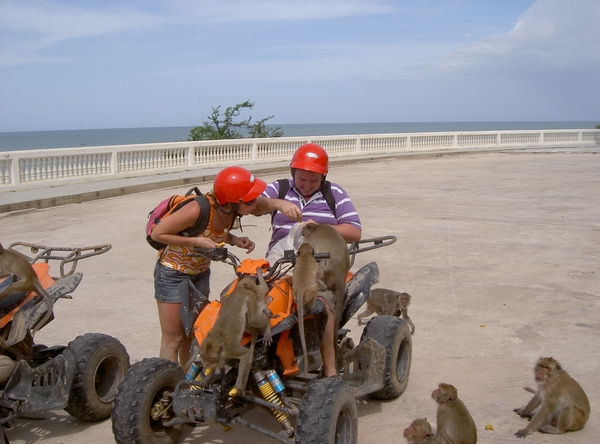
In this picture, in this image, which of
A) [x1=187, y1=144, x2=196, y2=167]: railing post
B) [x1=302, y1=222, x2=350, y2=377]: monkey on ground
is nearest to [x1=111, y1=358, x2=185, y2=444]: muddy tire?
[x1=302, y1=222, x2=350, y2=377]: monkey on ground

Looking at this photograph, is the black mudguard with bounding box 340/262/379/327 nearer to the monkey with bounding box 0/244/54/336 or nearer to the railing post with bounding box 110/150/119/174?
the monkey with bounding box 0/244/54/336

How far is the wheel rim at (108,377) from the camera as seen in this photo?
4.70 m

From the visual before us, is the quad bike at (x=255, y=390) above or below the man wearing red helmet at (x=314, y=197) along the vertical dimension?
below

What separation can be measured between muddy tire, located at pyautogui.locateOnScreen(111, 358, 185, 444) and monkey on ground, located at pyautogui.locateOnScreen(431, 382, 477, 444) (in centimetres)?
160

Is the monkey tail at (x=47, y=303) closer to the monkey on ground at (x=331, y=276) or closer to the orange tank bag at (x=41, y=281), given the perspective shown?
the orange tank bag at (x=41, y=281)

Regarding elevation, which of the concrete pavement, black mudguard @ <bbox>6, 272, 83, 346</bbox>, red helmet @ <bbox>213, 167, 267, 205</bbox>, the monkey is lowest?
the concrete pavement

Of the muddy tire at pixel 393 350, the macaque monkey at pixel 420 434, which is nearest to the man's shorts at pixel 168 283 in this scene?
the muddy tire at pixel 393 350

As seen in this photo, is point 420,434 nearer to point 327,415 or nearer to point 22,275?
point 327,415

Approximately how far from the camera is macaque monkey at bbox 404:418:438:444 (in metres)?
3.92

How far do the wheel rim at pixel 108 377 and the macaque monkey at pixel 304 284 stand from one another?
1493 mm

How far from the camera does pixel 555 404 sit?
434cm

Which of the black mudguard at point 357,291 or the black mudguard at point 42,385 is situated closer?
the black mudguard at point 42,385

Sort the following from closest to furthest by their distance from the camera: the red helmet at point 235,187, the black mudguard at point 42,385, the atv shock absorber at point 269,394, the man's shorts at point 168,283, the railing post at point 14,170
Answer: the atv shock absorber at point 269,394
the black mudguard at point 42,385
the red helmet at point 235,187
the man's shorts at point 168,283
the railing post at point 14,170

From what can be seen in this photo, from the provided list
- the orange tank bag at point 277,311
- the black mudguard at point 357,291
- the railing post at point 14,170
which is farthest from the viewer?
the railing post at point 14,170
